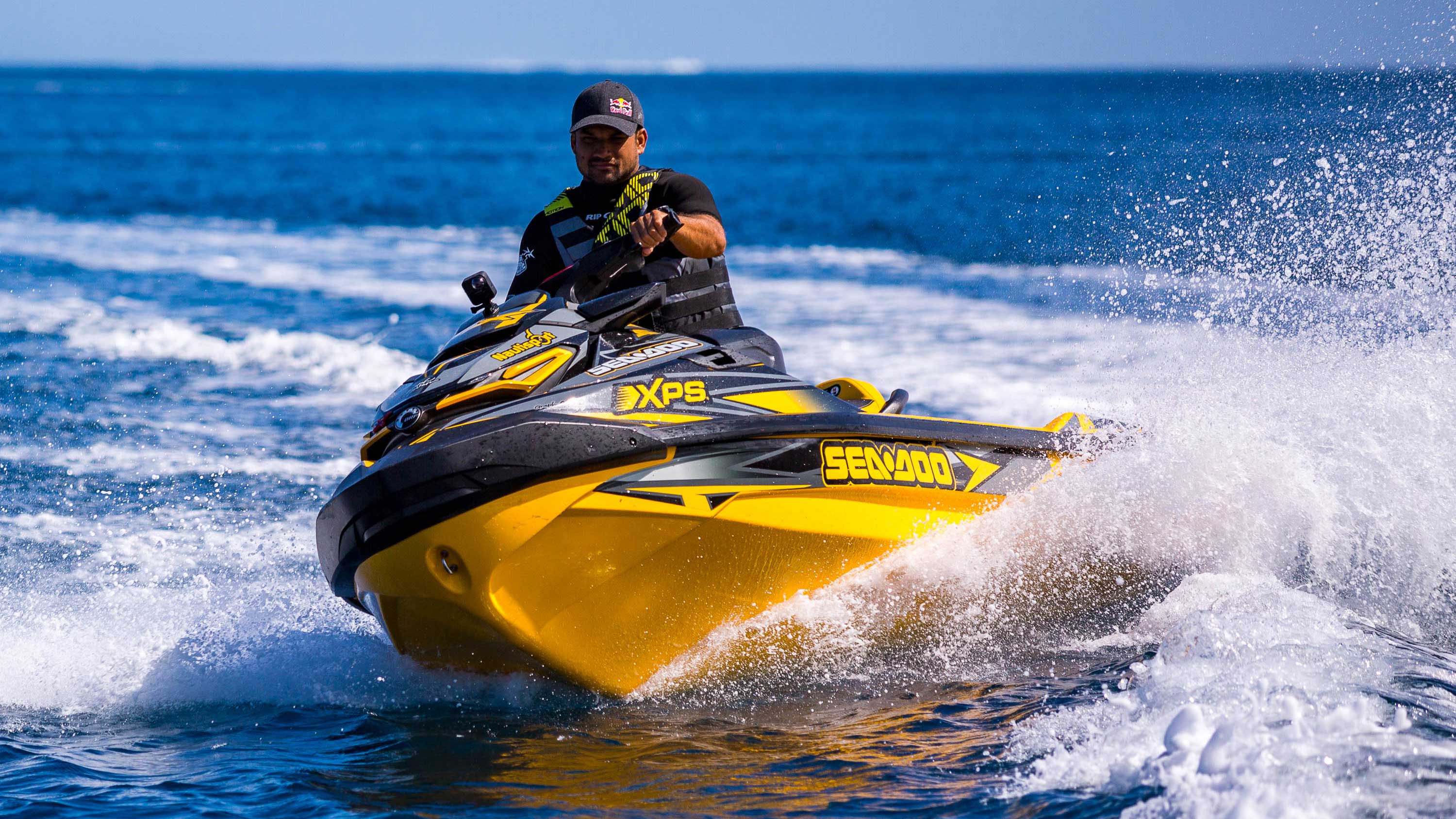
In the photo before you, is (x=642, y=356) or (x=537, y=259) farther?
(x=537, y=259)

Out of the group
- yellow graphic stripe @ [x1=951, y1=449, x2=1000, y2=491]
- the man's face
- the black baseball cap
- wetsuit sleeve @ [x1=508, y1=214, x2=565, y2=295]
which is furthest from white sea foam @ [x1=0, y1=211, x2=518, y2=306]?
yellow graphic stripe @ [x1=951, y1=449, x2=1000, y2=491]

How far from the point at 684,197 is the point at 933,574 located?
157cm

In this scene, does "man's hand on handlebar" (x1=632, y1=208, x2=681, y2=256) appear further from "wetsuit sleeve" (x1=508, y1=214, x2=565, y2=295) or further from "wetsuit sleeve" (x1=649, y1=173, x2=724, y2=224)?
"wetsuit sleeve" (x1=508, y1=214, x2=565, y2=295)

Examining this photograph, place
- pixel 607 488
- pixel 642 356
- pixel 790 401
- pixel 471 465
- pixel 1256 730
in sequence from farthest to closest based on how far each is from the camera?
1. pixel 790 401
2. pixel 642 356
3. pixel 607 488
4. pixel 471 465
5. pixel 1256 730

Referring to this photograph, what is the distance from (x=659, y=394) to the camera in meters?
4.03

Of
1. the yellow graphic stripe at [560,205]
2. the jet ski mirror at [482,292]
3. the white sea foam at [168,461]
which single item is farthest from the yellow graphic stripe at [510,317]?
the white sea foam at [168,461]

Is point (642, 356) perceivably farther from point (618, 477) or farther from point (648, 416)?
point (618, 477)

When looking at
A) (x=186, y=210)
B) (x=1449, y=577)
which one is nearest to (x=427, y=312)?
(x=1449, y=577)

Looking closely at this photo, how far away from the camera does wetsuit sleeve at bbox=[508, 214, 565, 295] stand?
15.6ft

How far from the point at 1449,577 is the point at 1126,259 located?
1073 centimetres

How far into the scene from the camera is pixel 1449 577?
4.85 metres

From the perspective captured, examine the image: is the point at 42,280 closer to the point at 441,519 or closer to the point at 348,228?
the point at 348,228

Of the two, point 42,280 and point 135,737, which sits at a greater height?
point 42,280

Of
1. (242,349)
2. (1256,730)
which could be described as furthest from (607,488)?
(242,349)
